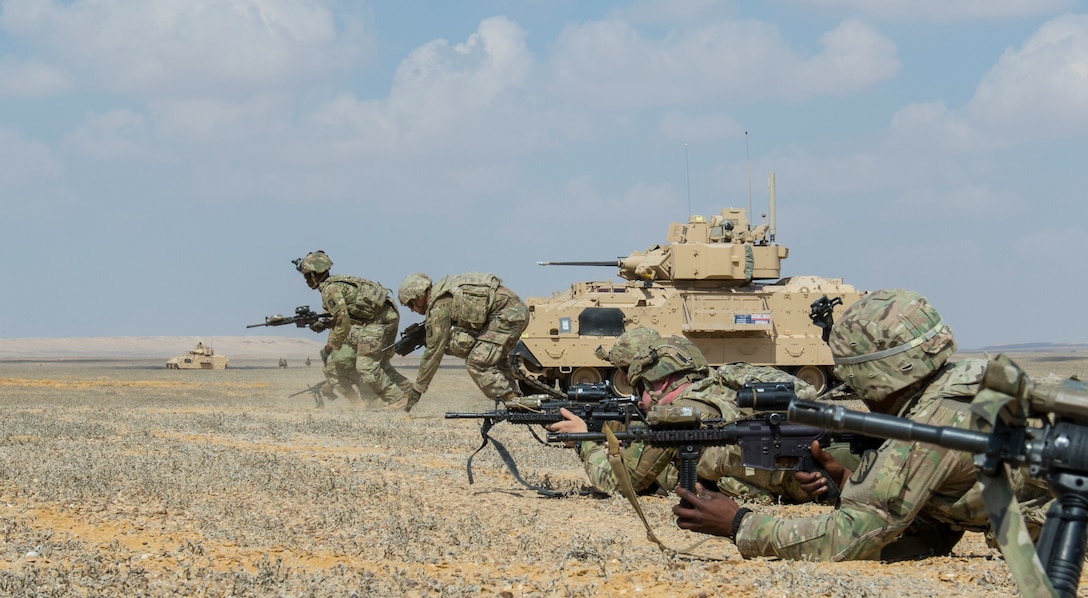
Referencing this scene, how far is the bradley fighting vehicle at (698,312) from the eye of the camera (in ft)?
62.6

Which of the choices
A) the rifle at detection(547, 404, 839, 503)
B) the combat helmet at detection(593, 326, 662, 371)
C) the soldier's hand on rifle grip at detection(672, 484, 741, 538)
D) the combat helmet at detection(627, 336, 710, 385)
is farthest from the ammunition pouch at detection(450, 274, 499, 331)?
the soldier's hand on rifle grip at detection(672, 484, 741, 538)

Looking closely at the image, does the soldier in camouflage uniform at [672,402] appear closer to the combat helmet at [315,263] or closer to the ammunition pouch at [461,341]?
the ammunition pouch at [461,341]

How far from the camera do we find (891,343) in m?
4.75

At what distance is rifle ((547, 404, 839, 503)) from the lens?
567 centimetres

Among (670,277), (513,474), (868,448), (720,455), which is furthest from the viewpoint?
(670,277)

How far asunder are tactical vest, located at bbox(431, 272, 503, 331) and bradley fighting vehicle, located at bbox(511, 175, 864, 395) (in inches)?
190

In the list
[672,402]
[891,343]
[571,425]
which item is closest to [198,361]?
[571,425]

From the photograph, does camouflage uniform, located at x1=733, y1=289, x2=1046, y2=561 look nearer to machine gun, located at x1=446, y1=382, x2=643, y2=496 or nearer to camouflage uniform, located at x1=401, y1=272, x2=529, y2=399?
machine gun, located at x1=446, y1=382, x2=643, y2=496

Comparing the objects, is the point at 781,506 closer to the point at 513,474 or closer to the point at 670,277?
the point at 513,474

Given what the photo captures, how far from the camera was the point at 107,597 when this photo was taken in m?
4.79

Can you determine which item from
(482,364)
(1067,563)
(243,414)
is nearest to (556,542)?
(1067,563)

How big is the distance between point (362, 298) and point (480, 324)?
130 inches

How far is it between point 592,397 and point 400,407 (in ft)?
28.8

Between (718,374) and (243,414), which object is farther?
(243,414)
